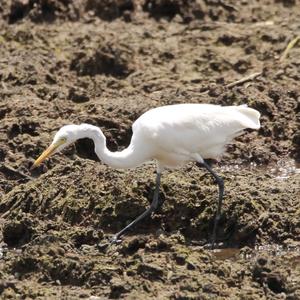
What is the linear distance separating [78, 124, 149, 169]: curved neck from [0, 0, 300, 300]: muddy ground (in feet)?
1.69

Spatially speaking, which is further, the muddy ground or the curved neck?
the curved neck

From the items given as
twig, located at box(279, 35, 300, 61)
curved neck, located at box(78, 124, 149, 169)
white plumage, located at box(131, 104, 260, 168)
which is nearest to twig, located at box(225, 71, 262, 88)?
twig, located at box(279, 35, 300, 61)

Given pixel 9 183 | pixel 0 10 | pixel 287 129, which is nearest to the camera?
pixel 9 183

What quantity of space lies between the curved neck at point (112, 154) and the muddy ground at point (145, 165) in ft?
1.69

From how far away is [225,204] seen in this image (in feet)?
33.7

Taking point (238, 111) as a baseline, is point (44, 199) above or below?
below

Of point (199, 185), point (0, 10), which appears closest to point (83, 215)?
point (199, 185)

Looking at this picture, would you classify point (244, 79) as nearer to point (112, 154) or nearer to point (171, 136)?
point (171, 136)

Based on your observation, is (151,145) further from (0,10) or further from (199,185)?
(0,10)

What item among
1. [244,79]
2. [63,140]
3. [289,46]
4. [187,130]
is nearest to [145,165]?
[187,130]

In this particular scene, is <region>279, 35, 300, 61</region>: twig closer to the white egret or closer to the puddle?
the white egret

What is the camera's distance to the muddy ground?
8.73 m

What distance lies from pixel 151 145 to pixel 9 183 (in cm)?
202

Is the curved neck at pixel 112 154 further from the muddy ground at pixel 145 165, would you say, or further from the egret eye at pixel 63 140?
the muddy ground at pixel 145 165
